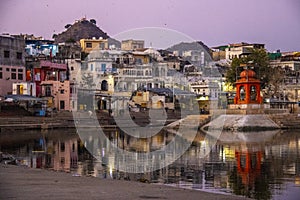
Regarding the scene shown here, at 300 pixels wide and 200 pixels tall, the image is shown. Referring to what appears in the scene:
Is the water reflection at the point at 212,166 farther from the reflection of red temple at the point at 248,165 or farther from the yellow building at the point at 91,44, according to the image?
the yellow building at the point at 91,44

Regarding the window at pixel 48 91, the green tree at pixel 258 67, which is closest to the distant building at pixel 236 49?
the green tree at pixel 258 67

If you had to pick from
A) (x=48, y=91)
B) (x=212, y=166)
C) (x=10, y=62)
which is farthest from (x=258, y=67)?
(x=212, y=166)

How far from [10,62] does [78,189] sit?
37.7 m

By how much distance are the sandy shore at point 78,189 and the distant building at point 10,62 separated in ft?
114

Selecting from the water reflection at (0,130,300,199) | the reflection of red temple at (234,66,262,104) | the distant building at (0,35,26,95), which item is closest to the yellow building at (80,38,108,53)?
the distant building at (0,35,26,95)

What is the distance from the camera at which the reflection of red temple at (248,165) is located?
13312 millimetres

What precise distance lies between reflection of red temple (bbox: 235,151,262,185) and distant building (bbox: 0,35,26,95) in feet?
92.6

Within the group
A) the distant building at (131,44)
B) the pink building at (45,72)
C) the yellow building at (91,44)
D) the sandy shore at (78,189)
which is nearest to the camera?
the sandy shore at (78,189)

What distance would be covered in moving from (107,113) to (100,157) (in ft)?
88.2

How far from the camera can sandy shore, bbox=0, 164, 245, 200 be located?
885 centimetres

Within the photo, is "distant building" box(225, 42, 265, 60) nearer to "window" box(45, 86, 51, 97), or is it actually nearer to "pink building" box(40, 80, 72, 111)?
"pink building" box(40, 80, 72, 111)

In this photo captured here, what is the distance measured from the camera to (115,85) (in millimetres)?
55719

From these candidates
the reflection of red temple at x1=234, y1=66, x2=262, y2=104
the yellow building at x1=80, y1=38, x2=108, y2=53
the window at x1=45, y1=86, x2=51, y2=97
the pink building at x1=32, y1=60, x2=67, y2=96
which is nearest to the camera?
the reflection of red temple at x1=234, y1=66, x2=262, y2=104

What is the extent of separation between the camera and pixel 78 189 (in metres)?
9.62
